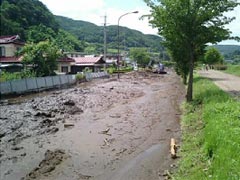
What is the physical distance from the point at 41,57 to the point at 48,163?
1191 inches

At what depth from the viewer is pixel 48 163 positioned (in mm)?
11852

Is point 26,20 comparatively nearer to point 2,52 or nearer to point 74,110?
point 2,52

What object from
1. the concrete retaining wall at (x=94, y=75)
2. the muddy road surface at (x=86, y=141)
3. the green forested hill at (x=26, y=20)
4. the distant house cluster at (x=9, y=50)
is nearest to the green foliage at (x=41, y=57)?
the distant house cluster at (x=9, y=50)

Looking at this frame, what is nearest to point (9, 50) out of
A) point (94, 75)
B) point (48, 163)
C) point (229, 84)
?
point (94, 75)

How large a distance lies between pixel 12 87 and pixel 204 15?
19572mm

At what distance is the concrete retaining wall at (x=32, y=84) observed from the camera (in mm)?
31250

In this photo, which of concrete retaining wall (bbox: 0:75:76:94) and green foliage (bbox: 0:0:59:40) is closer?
concrete retaining wall (bbox: 0:75:76:94)

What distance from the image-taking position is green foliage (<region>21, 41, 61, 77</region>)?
4031cm

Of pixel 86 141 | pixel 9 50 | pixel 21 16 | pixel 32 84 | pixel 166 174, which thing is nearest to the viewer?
pixel 166 174

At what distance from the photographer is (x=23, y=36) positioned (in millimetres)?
78250

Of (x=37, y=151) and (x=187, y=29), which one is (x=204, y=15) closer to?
(x=187, y=29)

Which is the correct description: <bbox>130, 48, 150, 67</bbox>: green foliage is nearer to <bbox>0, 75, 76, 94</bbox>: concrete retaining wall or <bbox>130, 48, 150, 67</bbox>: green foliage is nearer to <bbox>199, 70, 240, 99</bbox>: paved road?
<bbox>0, 75, 76, 94</bbox>: concrete retaining wall

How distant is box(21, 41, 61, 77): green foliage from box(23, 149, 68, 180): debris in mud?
28.6 metres

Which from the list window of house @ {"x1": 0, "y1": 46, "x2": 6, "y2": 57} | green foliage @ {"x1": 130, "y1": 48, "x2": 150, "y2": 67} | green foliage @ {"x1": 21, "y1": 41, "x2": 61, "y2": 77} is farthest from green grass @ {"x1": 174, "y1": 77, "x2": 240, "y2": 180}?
green foliage @ {"x1": 130, "y1": 48, "x2": 150, "y2": 67}
